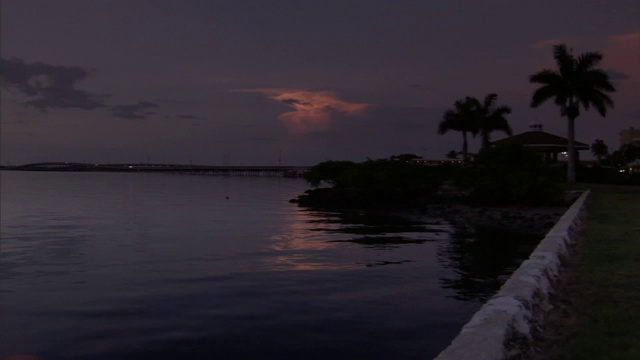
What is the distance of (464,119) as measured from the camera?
7969cm

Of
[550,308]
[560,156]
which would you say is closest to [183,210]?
[550,308]

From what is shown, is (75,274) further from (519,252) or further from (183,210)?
(183,210)

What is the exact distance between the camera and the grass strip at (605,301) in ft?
19.8

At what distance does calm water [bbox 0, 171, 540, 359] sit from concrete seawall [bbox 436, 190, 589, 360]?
2.77 metres

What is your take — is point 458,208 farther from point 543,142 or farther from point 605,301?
point 605,301

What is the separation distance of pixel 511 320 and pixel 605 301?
8.80 feet

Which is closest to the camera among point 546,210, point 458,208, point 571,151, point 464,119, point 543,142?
point 546,210

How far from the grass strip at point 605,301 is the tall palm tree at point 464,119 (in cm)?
6500

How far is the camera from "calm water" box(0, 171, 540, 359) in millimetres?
11500

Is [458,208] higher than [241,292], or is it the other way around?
[458,208]

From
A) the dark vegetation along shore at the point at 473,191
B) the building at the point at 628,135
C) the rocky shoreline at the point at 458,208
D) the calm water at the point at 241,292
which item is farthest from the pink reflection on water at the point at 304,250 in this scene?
the building at the point at 628,135

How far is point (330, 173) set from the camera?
246 ft

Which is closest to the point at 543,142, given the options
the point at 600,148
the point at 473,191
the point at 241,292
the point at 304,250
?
the point at 473,191

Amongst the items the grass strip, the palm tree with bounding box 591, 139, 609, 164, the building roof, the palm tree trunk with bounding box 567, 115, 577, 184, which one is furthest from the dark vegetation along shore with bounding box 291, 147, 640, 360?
the palm tree with bounding box 591, 139, 609, 164
